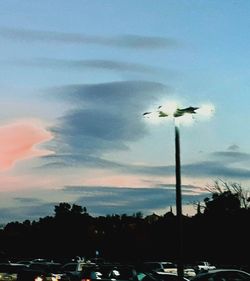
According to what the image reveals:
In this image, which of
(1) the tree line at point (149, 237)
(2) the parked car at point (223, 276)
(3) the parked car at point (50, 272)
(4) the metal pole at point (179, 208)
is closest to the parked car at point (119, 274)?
(4) the metal pole at point (179, 208)

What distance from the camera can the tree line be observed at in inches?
2643

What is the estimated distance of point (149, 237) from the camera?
308 ft

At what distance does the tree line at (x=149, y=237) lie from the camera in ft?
220

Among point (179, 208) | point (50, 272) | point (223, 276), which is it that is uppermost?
point (179, 208)

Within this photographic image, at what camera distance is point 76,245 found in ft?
414

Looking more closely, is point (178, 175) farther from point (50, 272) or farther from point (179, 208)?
point (50, 272)

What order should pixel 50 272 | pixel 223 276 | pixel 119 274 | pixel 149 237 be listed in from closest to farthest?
pixel 223 276
pixel 119 274
pixel 50 272
pixel 149 237

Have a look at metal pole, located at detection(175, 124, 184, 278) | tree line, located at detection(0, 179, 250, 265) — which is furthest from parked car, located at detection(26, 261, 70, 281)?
tree line, located at detection(0, 179, 250, 265)

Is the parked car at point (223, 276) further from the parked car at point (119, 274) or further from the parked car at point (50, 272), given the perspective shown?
the parked car at point (50, 272)

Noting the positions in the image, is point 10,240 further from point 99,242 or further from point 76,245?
point 99,242

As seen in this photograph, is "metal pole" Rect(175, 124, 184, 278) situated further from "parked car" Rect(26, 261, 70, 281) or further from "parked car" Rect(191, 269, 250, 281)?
"parked car" Rect(26, 261, 70, 281)

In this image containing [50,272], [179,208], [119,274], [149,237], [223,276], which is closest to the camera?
[223,276]

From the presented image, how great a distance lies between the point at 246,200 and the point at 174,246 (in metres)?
10.4

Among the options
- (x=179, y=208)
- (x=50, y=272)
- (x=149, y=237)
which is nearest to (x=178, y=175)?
(x=179, y=208)
